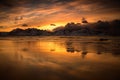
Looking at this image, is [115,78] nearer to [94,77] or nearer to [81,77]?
[94,77]

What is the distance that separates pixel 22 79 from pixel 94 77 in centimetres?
340

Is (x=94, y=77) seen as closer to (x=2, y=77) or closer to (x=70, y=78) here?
(x=70, y=78)

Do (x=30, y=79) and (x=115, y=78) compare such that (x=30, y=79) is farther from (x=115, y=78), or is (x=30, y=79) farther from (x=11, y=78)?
(x=115, y=78)

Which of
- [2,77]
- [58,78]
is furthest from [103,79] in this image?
[2,77]

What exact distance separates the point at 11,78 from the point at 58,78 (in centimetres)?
219

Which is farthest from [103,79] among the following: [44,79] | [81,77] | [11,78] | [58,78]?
[11,78]

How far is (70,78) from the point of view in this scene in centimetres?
766

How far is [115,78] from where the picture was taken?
758 centimetres

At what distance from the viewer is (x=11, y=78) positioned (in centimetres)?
754

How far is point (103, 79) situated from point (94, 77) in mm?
485

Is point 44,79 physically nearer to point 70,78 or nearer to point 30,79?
point 30,79

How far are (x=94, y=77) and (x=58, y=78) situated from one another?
1.74m

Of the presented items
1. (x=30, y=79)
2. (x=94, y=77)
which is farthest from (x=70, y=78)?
(x=30, y=79)

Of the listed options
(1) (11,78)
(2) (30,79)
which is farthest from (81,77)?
(1) (11,78)
